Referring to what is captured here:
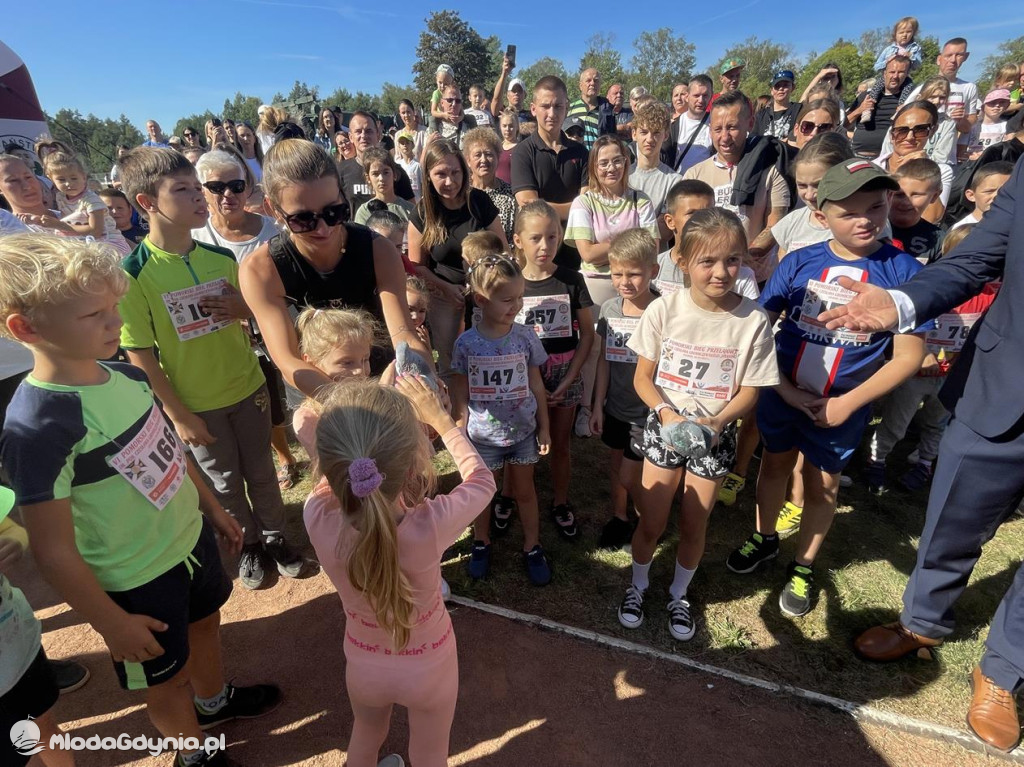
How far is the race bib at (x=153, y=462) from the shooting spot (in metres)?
1.64

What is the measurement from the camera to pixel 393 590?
1.42 meters

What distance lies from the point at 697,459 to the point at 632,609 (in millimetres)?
899

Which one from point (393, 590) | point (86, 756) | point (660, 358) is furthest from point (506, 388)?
point (86, 756)

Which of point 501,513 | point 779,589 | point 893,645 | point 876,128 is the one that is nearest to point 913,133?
point 876,128

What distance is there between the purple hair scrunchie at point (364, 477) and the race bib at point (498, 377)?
1464mm

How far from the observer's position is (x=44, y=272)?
1435mm

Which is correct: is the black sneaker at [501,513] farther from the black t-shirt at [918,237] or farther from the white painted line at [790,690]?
the black t-shirt at [918,237]

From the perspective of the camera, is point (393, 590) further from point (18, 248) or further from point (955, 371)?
point (955, 371)

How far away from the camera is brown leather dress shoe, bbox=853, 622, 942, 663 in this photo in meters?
2.40

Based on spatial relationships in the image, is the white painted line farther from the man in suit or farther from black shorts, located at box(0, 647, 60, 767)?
black shorts, located at box(0, 647, 60, 767)

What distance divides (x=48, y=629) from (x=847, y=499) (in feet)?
16.3

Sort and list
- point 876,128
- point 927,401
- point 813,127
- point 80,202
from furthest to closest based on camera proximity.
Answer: point 876,128
point 80,202
point 813,127
point 927,401

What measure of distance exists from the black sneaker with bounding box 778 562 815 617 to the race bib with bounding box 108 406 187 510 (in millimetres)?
2909

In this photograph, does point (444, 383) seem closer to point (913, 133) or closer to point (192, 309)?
point (192, 309)
